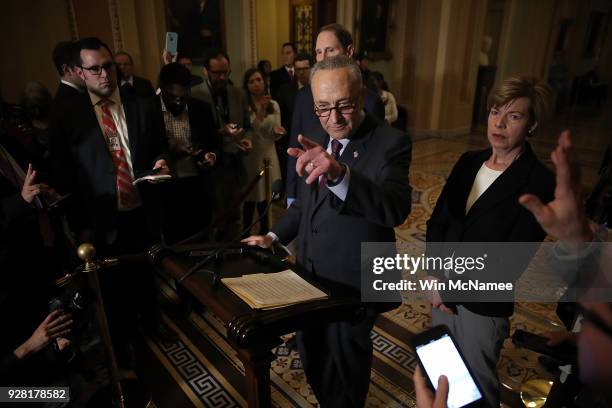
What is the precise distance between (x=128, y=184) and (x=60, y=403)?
1150 mm

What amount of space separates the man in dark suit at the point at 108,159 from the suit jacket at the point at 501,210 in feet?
5.03

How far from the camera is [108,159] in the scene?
7.60ft

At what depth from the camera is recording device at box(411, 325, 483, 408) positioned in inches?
43.4

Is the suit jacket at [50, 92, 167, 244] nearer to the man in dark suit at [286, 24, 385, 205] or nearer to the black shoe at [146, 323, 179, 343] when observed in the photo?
the black shoe at [146, 323, 179, 343]

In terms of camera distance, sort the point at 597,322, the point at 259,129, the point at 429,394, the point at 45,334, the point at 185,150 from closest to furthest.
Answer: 1. the point at 597,322
2. the point at 429,394
3. the point at 45,334
4. the point at 185,150
5. the point at 259,129

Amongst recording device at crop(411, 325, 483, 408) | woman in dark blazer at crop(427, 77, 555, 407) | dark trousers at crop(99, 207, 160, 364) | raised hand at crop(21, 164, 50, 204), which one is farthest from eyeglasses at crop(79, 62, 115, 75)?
recording device at crop(411, 325, 483, 408)

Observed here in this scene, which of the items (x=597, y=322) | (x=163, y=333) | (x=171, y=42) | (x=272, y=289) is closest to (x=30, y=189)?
(x=163, y=333)

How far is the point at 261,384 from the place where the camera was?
3.86 ft

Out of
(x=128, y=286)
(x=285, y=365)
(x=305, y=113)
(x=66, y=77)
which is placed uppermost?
(x=66, y=77)

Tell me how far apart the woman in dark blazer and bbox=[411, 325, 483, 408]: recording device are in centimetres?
49

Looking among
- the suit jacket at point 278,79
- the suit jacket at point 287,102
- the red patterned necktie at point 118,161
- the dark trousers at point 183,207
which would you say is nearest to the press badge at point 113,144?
the red patterned necktie at point 118,161

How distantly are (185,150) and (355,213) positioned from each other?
6.07 ft

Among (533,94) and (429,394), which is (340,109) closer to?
(533,94)

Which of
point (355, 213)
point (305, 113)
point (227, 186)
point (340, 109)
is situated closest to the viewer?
point (355, 213)
